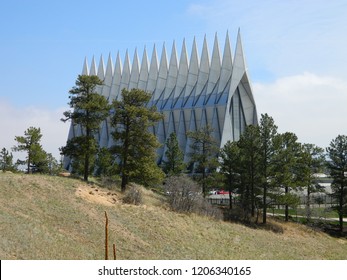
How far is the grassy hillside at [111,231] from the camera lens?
17344 mm

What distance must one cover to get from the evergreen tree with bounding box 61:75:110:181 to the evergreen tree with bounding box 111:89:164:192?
1.17 m

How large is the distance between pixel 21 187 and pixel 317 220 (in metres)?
27.5

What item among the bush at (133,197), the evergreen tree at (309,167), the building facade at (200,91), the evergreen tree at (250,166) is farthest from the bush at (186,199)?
the building facade at (200,91)

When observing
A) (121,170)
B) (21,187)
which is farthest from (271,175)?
(21,187)

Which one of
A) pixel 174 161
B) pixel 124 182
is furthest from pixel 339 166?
pixel 124 182

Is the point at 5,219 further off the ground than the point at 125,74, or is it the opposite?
the point at 125,74

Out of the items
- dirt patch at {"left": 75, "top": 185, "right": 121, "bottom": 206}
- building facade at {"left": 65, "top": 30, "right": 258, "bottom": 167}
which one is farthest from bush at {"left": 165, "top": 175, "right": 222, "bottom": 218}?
building facade at {"left": 65, "top": 30, "right": 258, "bottom": 167}

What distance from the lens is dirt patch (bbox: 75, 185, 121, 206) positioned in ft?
87.1

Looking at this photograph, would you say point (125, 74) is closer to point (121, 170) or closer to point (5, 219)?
point (121, 170)

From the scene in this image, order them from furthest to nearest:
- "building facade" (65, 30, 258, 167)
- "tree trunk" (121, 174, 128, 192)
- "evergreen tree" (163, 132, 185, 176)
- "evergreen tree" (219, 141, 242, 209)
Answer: "building facade" (65, 30, 258, 167), "evergreen tree" (163, 132, 185, 176), "evergreen tree" (219, 141, 242, 209), "tree trunk" (121, 174, 128, 192)

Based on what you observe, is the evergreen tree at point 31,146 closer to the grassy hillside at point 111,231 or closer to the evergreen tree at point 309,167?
the grassy hillside at point 111,231

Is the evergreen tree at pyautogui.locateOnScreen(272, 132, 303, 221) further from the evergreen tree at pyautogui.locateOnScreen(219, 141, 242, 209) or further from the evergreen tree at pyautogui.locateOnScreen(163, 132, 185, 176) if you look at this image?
the evergreen tree at pyautogui.locateOnScreen(163, 132, 185, 176)

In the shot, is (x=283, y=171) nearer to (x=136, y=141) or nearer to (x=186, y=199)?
(x=186, y=199)

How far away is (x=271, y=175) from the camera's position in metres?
34.8
